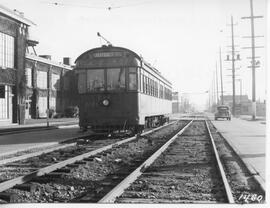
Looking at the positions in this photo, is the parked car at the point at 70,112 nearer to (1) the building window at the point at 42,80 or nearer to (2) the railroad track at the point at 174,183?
(1) the building window at the point at 42,80

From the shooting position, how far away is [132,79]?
14219mm

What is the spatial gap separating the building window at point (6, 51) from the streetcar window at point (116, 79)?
1486cm

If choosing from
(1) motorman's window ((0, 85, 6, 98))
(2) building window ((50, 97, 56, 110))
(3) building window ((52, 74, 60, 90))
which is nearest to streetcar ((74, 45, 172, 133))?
(1) motorman's window ((0, 85, 6, 98))

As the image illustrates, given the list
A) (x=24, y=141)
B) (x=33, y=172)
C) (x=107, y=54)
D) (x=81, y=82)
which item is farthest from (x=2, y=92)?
(x=33, y=172)

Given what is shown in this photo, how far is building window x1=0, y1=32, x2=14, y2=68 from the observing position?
2677 cm

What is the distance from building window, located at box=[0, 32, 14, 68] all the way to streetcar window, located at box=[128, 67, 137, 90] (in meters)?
15.4

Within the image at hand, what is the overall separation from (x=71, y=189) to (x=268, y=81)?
339cm

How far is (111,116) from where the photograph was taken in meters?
14.2

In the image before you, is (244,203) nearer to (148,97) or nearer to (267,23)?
(267,23)

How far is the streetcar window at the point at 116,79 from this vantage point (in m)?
14.2

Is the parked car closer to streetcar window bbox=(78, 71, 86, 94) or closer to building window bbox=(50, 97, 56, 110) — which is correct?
building window bbox=(50, 97, 56, 110)

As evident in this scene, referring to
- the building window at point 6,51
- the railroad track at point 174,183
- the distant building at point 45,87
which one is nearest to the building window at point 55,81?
the distant building at point 45,87

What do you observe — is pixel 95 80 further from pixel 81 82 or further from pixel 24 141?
pixel 24 141

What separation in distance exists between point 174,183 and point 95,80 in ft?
27.7
